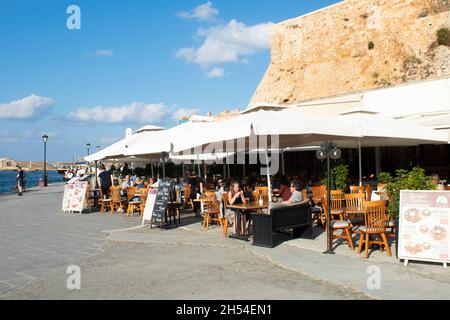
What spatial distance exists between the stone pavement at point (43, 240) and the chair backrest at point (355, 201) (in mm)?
4660

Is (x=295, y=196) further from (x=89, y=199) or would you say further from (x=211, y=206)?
(x=89, y=199)

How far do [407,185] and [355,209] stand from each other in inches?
61.3

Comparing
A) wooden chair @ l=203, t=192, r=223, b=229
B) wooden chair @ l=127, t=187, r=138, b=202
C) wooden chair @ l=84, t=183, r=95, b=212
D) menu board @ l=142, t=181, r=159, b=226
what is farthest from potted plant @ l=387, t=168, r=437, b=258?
wooden chair @ l=84, t=183, r=95, b=212

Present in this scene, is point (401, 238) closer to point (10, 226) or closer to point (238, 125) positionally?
point (238, 125)

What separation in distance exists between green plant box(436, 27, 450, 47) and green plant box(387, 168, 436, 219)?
28092 millimetres

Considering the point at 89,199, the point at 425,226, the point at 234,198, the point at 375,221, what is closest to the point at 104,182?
the point at 89,199

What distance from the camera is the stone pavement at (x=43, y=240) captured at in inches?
249

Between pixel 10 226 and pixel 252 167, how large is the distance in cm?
1475

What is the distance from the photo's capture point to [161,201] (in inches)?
391

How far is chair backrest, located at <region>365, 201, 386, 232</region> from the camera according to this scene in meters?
6.62

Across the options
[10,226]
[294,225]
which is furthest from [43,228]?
[294,225]

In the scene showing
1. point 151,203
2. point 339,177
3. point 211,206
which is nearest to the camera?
point 211,206

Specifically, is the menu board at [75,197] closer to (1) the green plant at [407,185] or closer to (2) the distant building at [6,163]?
(1) the green plant at [407,185]

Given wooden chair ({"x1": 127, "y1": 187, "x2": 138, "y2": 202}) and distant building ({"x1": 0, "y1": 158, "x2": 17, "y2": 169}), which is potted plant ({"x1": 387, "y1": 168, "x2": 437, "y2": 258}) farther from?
distant building ({"x1": 0, "y1": 158, "x2": 17, "y2": 169})
